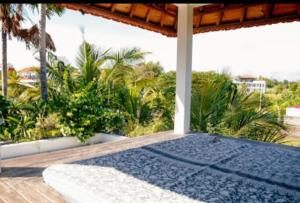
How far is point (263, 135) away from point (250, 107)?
2.24 ft

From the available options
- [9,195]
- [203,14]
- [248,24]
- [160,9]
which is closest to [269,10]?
[248,24]

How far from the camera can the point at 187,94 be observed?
557cm

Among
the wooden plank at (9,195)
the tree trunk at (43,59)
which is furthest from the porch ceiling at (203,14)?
the wooden plank at (9,195)

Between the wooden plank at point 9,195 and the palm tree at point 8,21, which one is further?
the palm tree at point 8,21

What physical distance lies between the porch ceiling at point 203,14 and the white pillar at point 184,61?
0.84 metres

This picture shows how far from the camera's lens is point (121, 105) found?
22.2 ft

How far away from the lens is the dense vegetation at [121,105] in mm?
5473

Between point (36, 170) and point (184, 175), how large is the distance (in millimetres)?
1927

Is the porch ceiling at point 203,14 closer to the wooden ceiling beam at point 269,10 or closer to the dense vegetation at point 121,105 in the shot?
the wooden ceiling beam at point 269,10

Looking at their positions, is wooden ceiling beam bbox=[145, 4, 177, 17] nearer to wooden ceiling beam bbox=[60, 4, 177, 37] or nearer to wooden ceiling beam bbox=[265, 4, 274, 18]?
wooden ceiling beam bbox=[60, 4, 177, 37]

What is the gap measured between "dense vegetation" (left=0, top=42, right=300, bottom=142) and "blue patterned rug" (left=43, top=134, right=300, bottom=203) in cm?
130

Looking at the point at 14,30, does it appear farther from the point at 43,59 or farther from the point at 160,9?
the point at 160,9

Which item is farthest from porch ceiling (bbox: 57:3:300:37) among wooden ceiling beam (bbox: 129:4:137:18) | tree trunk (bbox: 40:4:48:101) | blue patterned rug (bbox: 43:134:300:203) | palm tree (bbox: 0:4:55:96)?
palm tree (bbox: 0:4:55:96)

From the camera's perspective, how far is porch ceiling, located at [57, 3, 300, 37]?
5.29 metres
